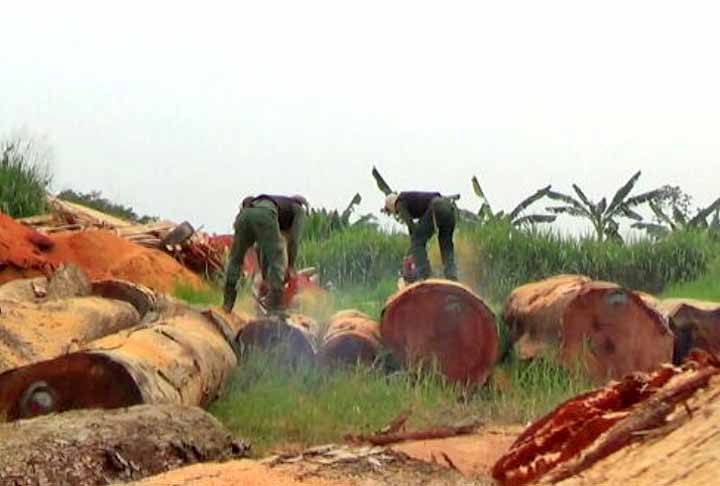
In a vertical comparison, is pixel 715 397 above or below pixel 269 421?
above

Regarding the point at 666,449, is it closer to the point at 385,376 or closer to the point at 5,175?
the point at 385,376

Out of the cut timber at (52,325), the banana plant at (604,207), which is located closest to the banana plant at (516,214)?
the banana plant at (604,207)

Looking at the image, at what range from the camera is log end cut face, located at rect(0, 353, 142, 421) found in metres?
7.69

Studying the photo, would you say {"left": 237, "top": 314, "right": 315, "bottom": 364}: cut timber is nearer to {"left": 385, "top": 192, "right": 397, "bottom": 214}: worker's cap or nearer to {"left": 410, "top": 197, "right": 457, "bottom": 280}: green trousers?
{"left": 410, "top": 197, "right": 457, "bottom": 280}: green trousers

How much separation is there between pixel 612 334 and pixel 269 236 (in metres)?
2.72

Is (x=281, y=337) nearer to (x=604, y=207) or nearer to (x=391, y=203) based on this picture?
(x=391, y=203)

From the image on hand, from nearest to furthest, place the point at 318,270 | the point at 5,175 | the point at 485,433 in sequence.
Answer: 1. the point at 485,433
2. the point at 318,270
3. the point at 5,175

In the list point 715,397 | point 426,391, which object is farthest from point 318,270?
point 715,397

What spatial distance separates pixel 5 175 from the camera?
21562mm

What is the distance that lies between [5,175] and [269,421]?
13.3 meters

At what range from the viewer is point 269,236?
11.5 metres

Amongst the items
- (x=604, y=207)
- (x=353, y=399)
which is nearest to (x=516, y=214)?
(x=604, y=207)

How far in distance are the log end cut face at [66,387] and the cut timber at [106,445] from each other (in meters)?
0.74

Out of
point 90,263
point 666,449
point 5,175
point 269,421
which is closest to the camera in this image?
point 666,449
